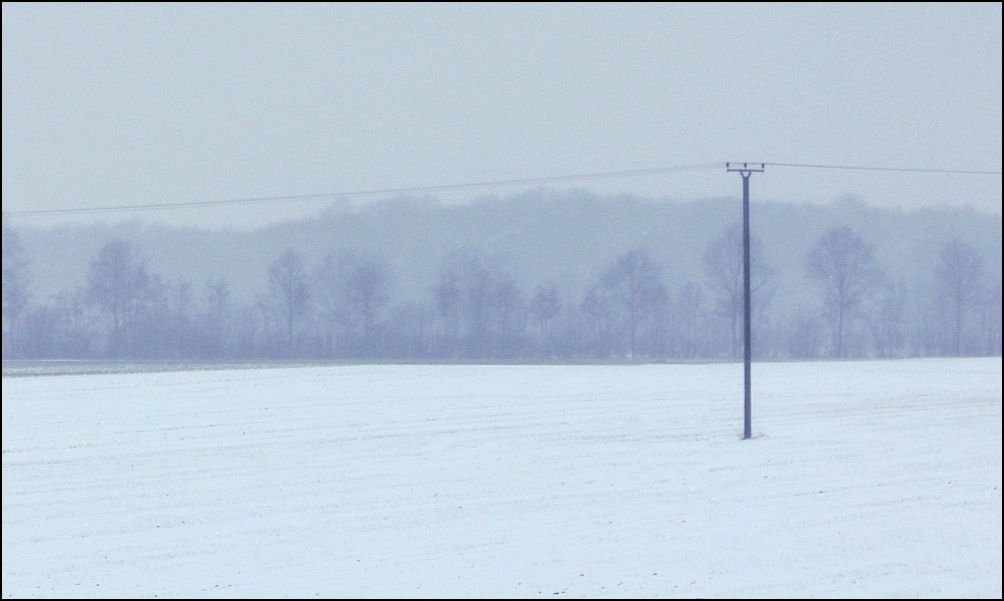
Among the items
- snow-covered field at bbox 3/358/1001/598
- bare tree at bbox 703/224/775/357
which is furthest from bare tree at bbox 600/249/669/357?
snow-covered field at bbox 3/358/1001/598

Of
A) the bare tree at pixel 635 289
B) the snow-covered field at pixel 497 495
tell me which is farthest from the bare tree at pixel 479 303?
the snow-covered field at pixel 497 495

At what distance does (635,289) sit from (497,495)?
68255mm

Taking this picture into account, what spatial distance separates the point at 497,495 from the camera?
15469 millimetres

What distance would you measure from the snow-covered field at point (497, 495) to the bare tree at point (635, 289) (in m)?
51.0

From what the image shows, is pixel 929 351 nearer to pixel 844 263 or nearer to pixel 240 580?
pixel 844 263

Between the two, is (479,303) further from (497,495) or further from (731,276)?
(497,495)

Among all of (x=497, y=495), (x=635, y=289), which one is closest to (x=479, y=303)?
(x=635, y=289)

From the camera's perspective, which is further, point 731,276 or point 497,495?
point 731,276

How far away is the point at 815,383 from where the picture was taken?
1411 inches

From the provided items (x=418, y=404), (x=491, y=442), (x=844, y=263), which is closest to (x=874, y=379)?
(x=418, y=404)

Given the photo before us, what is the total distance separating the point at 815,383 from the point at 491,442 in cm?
1764

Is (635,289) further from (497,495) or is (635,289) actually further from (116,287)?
(497,495)

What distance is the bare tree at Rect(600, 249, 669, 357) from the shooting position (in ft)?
271

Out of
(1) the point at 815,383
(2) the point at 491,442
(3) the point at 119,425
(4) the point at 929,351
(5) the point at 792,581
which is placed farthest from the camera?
(4) the point at 929,351
